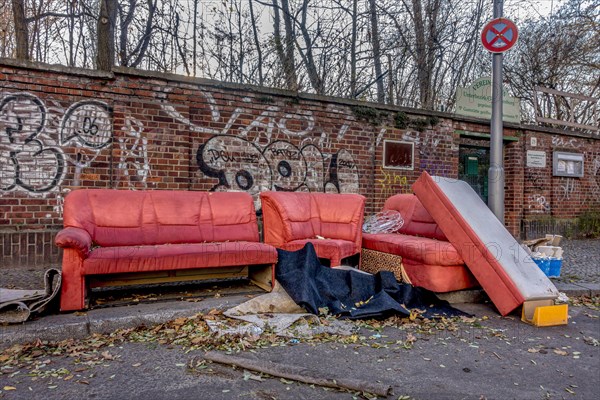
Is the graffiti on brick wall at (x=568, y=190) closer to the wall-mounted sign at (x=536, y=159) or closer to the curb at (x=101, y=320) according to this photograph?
the wall-mounted sign at (x=536, y=159)

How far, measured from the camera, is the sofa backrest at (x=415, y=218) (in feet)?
17.5

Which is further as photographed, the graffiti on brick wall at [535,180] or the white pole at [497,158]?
the graffiti on brick wall at [535,180]

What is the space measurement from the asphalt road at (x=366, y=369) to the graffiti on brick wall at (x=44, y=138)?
3548mm

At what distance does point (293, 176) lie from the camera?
741cm

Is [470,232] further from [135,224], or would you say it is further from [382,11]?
[382,11]

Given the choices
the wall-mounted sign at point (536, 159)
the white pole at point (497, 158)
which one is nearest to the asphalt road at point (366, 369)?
the white pole at point (497, 158)

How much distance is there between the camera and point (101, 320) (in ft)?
11.2

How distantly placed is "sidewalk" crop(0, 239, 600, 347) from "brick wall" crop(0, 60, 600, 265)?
Result: 1.17m

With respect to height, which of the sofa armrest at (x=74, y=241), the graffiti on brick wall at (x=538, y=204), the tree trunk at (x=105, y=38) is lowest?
the sofa armrest at (x=74, y=241)

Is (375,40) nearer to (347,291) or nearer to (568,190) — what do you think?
(568,190)

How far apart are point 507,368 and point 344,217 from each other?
2.90 meters

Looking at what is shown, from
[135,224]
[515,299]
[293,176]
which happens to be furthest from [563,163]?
[135,224]

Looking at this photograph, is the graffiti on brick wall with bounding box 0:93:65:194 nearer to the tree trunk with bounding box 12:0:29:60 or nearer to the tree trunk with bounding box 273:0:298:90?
the tree trunk with bounding box 12:0:29:60

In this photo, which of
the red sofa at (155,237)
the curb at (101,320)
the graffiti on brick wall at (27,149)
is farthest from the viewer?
the graffiti on brick wall at (27,149)
